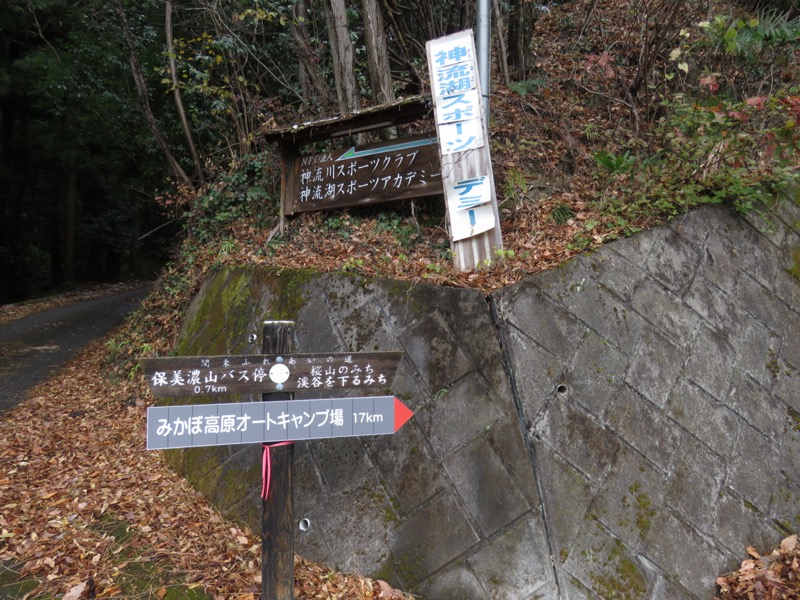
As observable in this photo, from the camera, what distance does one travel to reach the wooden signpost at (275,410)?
2.75 metres

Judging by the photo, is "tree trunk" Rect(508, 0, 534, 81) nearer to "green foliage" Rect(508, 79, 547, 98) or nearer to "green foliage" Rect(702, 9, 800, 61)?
"green foliage" Rect(508, 79, 547, 98)

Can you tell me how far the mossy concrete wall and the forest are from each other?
104 centimetres

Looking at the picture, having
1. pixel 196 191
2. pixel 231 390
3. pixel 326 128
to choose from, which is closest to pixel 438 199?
pixel 326 128

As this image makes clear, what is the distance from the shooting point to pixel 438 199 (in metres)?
6.02

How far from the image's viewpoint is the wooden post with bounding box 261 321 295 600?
3.01 metres

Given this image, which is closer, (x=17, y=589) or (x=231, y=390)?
(x=231, y=390)

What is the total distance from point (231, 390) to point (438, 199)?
3.84 metres

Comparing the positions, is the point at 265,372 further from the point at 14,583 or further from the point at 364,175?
the point at 364,175

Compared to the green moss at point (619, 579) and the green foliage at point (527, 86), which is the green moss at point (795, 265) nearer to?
the green moss at point (619, 579)

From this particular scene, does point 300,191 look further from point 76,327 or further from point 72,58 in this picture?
point 72,58

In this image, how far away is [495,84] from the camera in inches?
328

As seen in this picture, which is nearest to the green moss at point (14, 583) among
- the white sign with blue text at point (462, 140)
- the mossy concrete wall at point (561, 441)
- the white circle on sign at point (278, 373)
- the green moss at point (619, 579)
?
the mossy concrete wall at point (561, 441)

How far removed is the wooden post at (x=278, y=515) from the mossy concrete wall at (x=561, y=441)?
0.78 metres

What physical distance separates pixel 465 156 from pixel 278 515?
3.56m
